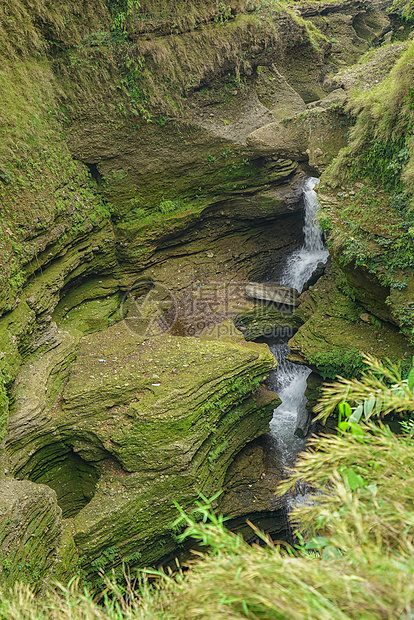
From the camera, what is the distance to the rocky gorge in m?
7.09

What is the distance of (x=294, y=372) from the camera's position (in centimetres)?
1183

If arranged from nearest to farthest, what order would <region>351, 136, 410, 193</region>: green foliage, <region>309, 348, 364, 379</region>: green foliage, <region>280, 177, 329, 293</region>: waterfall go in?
<region>351, 136, 410, 193</region>: green foliage
<region>309, 348, 364, 379</region>: green foliage
<region>280, 177, 329, 293</region>: waterfall

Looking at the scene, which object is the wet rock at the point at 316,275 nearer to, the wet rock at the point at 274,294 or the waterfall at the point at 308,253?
the wet rock at the point at 274,294

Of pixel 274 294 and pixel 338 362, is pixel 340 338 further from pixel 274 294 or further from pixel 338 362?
pixel 274 294

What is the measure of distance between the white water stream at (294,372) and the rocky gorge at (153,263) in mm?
459

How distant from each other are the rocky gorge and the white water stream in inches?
18.1

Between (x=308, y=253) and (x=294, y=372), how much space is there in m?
4.50

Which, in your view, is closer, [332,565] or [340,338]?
[332,565]

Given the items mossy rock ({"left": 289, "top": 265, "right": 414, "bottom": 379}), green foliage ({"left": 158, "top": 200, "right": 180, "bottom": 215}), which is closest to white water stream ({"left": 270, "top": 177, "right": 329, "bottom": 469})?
mossy rock ({"left": 289, "top": 265, "right": 414, "bottom": 379})

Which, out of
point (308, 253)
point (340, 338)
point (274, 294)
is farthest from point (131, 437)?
point (308, 253)

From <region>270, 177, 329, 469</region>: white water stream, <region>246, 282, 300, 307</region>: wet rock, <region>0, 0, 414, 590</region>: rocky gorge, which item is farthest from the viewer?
<region>246, 282, 300, 307</region>: wet rock

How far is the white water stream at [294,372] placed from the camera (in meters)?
10.3

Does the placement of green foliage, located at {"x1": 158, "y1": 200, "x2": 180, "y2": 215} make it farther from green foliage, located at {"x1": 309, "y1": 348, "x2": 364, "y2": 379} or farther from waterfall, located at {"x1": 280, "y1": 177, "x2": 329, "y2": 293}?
green foliage, located at {"x1": 309, "y1": 348, "x2": 364, "y2": 379}

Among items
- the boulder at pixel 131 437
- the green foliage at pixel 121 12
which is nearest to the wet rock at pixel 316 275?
the boulder at pixel 131 437
